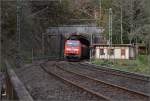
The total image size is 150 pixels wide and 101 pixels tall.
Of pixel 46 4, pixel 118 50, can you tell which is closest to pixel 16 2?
pixel 118 50

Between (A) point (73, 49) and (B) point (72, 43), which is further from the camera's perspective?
(B) point (72, 43)

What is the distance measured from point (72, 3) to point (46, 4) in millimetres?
20780

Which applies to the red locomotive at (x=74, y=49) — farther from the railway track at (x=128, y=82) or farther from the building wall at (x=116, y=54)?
the railway track at (x=128, y=82)

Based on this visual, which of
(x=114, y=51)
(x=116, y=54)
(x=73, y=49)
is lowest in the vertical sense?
(x=116, y=54)

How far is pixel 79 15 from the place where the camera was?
95.9 meters

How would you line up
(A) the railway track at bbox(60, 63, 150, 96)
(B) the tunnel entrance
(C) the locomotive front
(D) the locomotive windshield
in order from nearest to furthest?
(A) the railway track at bbox(60, 63, 150, 96)
(C) the locomotive front
(D) the locomotive windshield
(B) the tunnel entrance

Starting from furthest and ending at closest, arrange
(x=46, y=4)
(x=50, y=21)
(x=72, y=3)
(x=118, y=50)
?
(x=72, y=3), (x=50, y=21), (x=46, y=4), (x=118, y=50)

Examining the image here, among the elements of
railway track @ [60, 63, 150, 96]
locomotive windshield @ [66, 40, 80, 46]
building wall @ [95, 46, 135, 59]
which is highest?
locomotive windshield @ [66, 40, 80, 46]

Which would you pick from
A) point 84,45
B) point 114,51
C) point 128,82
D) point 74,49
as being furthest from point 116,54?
point 128,82

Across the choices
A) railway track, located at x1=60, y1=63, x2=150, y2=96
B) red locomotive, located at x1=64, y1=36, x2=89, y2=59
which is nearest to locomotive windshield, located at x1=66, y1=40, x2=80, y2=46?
red locomotive, located at x1=64, y1=36, x2=89, y2=59

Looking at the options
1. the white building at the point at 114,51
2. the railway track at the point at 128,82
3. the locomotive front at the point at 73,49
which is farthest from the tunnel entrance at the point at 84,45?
the railway track at the point at 128,82

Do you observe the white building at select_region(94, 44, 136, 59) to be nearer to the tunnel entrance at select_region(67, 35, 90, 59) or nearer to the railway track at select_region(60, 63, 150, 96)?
the tunnel entrance at select_region(67, 35, 90, 59)

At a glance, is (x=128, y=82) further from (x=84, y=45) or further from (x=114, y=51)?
(x=84, y=45)

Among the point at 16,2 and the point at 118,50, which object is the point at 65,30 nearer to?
the point at 118,50
